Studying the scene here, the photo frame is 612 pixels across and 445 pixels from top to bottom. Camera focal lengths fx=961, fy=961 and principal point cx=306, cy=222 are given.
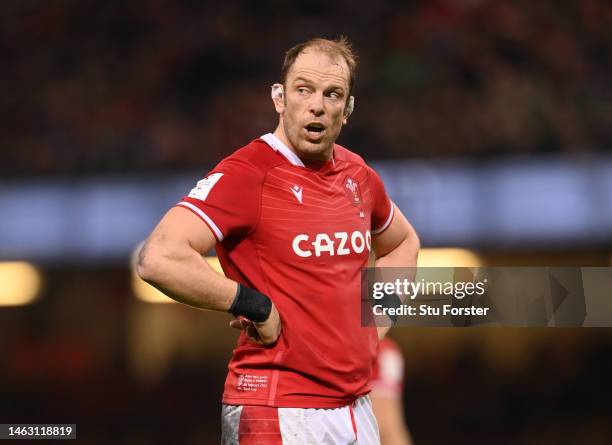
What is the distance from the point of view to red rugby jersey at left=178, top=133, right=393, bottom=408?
3.27 metres

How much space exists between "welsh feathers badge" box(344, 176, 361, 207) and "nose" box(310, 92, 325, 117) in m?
0.32

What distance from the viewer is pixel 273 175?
3.37 m

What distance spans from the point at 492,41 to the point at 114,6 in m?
4.95

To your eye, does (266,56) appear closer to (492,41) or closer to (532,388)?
(492,41)

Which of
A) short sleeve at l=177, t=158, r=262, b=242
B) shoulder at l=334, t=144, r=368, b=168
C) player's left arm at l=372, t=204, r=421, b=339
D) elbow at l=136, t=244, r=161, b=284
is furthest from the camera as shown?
player's left arm at l=372, t=204, r=421, b=339

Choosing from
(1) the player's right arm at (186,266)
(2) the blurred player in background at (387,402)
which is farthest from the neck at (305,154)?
(2) the blurred player in background at (387,402)

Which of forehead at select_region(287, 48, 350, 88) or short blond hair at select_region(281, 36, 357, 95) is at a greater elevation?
short blond hair at select_region(281, 36, 357, 95)

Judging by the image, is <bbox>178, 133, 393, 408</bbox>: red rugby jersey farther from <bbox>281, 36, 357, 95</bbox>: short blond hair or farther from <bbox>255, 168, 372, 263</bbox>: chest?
<bbox>281, 36, 357, 95</bbox>: short blond hair

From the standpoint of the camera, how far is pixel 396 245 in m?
4.02

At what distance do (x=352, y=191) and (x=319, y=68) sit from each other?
0.49 metres

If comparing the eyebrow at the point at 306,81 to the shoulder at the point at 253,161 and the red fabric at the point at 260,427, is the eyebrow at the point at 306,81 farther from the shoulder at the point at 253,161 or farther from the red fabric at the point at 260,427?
the red fabric at the point at 260,427

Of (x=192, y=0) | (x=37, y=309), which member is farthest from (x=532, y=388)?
(x=192, y=0)

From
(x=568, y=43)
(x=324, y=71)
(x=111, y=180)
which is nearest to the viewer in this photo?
(x=324, y=71)

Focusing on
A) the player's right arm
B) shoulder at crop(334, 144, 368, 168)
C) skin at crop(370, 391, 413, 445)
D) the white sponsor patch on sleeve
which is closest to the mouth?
shoulder at crop(334, 144, 368, 168)
